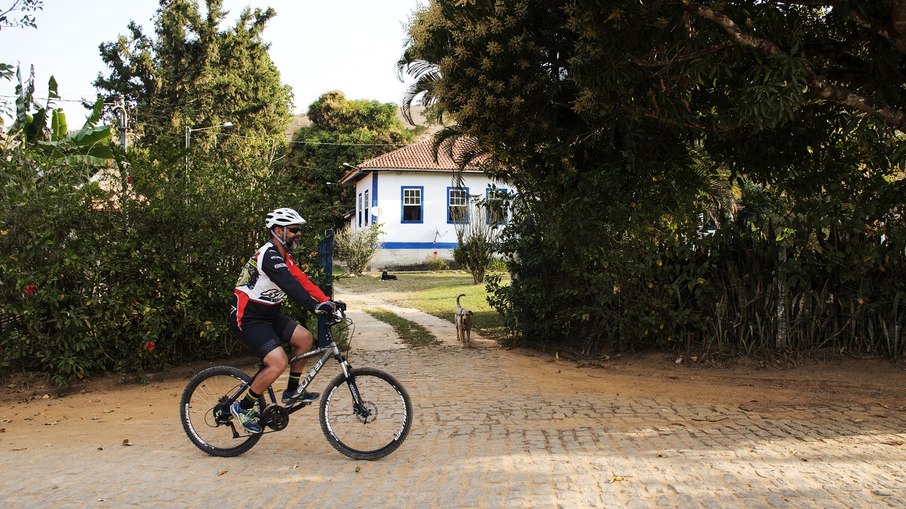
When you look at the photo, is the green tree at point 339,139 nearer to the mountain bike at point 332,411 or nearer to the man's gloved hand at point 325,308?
the mountain bike at point 332,411

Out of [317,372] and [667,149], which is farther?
[667,149]

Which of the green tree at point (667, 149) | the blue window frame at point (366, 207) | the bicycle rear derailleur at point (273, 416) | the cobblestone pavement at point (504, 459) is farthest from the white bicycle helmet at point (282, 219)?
the blue window frame at point (366, 207)

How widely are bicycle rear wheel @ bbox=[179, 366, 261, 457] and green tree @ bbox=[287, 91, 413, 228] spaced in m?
41.0

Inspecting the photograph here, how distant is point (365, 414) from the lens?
599cm

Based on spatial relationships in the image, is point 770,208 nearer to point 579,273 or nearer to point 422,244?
point 579,273

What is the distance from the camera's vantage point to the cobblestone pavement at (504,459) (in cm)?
509

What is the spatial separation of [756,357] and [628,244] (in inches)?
75.9

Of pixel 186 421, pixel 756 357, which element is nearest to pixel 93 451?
pixel 186 421

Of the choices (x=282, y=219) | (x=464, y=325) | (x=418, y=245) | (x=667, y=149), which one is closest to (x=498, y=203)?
(x=464, y=325)

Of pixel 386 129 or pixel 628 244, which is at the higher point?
pixel 386 129

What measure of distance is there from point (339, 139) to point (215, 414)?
4360 centimetres

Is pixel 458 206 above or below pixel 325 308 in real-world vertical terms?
above

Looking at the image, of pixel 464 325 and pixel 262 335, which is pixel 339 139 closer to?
pixel 464 325

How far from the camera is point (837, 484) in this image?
527cm
